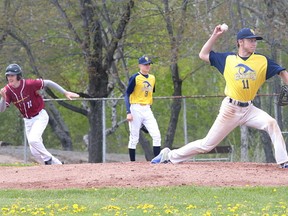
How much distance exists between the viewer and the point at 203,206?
9.45 metres

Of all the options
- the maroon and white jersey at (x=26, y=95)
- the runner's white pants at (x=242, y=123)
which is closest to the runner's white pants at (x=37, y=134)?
the maroon and white jersey at (x=26, y=95)

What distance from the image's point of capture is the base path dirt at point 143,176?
11.2 metres

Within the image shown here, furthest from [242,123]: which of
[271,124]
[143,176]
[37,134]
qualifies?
[37,134]

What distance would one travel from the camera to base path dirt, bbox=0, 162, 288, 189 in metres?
11.2

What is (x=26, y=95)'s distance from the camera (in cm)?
1384

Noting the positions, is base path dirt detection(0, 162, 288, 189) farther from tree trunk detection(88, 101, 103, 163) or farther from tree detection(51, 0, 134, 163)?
tree detection(51, 0, 134, 163)

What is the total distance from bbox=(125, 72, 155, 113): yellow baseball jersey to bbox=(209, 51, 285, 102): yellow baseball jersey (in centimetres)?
390

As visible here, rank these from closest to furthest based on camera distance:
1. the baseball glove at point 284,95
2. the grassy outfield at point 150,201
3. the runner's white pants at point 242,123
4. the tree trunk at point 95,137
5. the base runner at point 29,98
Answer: the grassy outfield at point 150,201
the runner's white pants at point 242,123
the baseball glove at point 284,95
the base runner at point 29,98
the tree trunk at point 95,137

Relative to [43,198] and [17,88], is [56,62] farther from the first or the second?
[43,198]

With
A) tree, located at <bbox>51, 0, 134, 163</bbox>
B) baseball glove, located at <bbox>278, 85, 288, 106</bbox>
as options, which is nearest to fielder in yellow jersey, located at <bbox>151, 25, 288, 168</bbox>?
baseball glove, located at <bbox>278, 85, 288, 106</bbox>

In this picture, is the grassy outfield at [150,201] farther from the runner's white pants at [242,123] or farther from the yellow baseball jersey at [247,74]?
the yellow baseball jersey at [247,74]

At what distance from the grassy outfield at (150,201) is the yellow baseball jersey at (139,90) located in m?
4.78

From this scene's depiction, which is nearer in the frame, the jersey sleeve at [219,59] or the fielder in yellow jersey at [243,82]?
the fielder in yellow jersey at [243,82]

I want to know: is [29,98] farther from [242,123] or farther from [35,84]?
→ [242,123]
